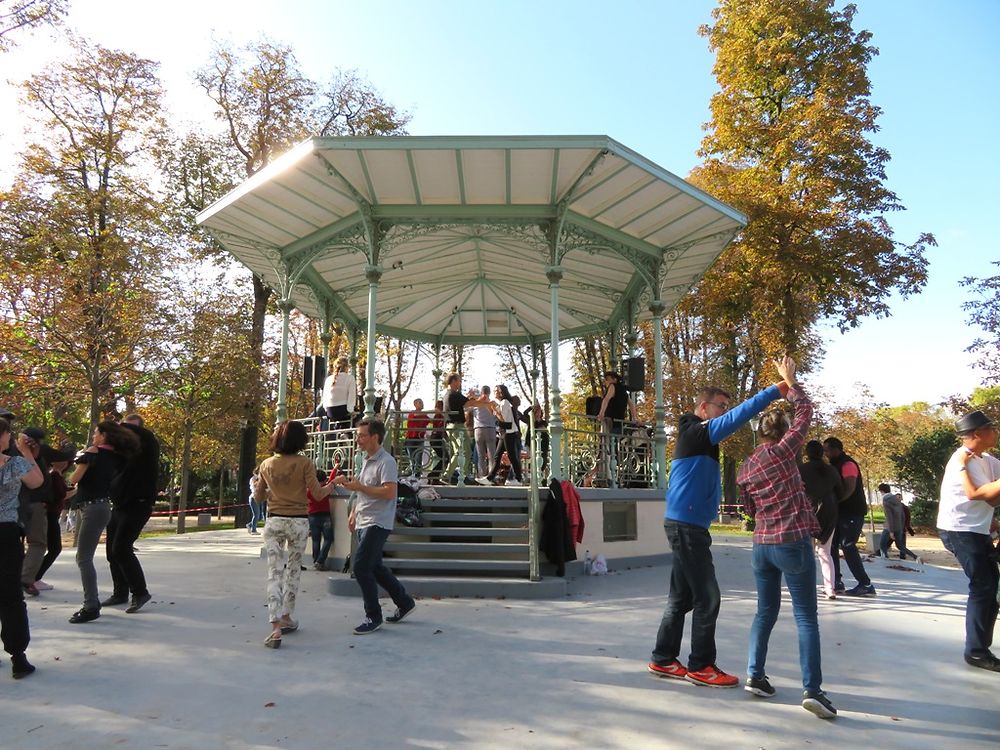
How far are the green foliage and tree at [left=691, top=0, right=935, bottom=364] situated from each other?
47.4 ft

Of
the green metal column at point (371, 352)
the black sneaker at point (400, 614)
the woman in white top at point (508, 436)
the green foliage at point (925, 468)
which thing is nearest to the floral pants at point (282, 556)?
the black sneaker at point (400, 614)

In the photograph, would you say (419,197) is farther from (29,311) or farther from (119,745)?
(29,311)

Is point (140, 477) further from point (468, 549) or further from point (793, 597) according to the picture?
point (793, 597)

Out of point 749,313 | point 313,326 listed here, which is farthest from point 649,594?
point 313,326

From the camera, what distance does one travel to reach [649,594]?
25.3 ft

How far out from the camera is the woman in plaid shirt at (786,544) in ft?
12.2

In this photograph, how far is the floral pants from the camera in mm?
5231

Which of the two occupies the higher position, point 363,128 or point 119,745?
point 363,128

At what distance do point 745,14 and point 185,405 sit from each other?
20.7 meters

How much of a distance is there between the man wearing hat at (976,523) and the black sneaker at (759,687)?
1.87 metres

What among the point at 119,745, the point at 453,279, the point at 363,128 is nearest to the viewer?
the point at 119,745

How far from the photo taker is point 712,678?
163 inches

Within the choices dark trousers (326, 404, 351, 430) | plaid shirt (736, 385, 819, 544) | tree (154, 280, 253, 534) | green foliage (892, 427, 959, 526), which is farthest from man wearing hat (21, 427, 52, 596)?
green foliage (892, 427, 959, 526)

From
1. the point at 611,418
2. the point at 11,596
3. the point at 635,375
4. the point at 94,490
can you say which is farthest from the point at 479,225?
the point at 11,596
